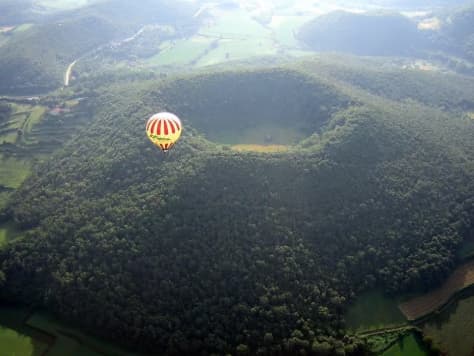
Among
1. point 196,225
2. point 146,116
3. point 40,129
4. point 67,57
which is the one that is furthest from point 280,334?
point 67,57

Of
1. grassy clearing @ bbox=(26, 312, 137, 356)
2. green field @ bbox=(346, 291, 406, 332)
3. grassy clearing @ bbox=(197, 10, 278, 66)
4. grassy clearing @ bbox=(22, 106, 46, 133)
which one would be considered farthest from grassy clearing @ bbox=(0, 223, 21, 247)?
grassy clearing @ bbox=(197, 10, 278, 66)

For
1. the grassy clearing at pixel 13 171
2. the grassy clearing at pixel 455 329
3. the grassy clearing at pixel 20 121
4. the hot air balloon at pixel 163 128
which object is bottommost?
the grassy clearing at pixel 455 329

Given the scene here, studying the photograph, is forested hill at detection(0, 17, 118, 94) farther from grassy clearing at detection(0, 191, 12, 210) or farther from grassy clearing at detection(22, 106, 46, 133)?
grassy clearing at detection(0, 191, 12, 210)

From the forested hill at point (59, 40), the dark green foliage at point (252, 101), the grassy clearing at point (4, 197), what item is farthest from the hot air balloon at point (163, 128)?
the forested hill at point (59, 40)

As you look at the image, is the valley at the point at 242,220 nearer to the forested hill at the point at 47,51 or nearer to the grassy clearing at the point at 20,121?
the grassy clearing at the point at 20,121

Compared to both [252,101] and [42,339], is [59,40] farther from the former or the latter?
[42,339]

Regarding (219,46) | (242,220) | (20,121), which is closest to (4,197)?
(20,121)
